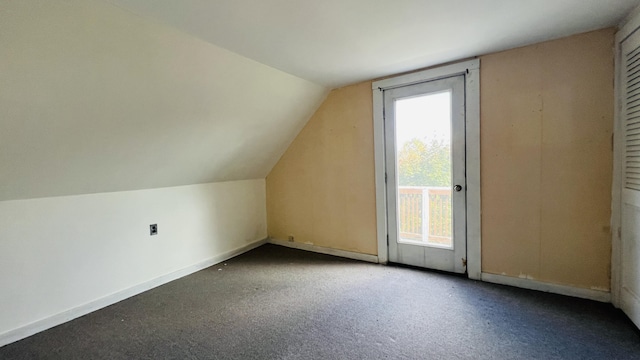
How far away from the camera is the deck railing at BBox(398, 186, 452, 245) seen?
2912 mm

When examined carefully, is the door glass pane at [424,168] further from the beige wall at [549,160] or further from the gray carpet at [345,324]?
the gray carpet at [345,324]

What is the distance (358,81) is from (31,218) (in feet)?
10.5

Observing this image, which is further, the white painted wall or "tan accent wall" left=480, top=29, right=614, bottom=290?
"tan accent wall" left=480, top=29, right=614, bottom=290

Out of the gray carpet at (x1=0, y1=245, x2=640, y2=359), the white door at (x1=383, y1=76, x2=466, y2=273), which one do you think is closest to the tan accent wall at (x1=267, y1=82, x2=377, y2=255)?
the white door at (x1=383, y1=76, x2=466, y2=273)

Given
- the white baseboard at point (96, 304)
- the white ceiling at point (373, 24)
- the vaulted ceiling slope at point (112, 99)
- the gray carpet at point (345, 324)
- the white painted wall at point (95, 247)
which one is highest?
the white ceiling at point (373, 24)

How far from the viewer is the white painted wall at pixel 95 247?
2.05 m

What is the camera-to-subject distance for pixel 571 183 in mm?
2301

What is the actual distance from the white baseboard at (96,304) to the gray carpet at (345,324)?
6cm

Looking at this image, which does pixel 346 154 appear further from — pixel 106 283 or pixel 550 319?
pixel 106 283

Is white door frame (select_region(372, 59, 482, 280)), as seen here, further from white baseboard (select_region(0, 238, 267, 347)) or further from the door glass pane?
white baseboard (select_region(0, 238, 267, 347))

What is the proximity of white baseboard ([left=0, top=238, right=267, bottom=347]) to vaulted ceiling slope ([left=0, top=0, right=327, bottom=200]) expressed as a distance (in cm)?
96

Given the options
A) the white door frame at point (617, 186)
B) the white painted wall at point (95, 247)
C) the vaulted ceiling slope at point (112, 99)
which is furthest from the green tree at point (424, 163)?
the white painted wall at point (95, 247)

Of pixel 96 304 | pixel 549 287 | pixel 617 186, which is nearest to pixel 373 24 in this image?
pixel 617 186

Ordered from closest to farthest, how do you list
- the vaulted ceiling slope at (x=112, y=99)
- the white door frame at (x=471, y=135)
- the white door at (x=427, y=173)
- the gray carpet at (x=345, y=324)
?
the vaulted ceiling slope at (x=112, y=99) → the gray carpet at (x=345, y=324) → the white door frame at (x=471, y=135) → the white door at (x=427, y=173)
